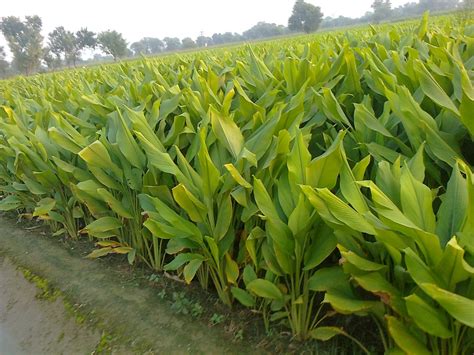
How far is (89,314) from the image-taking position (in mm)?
1780

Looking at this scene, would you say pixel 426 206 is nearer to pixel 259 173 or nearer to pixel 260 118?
pixel 259 173

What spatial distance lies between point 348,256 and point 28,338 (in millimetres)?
1575

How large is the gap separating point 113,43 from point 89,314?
54.5 meters

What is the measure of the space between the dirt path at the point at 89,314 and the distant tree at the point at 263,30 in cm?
7859

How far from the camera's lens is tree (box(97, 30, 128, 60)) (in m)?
50.1

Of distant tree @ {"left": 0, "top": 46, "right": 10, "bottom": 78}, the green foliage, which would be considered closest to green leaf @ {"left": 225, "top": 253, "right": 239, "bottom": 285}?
the green foliage

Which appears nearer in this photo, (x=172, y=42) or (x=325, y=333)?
(x=325, y=333)

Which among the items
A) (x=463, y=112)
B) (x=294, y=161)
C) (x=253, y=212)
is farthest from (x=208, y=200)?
(x=463, y=112)

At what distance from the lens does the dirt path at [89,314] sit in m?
1.53

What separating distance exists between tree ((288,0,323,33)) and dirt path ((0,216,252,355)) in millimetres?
61261

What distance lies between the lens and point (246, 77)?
238 cm

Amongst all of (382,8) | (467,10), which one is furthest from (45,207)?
(382,8)

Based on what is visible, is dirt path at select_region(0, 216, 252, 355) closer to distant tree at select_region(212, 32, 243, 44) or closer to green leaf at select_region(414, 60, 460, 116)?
green leaf at select_region(414, 60, 460, 116)

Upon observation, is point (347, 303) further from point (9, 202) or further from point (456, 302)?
point (9, 202)
